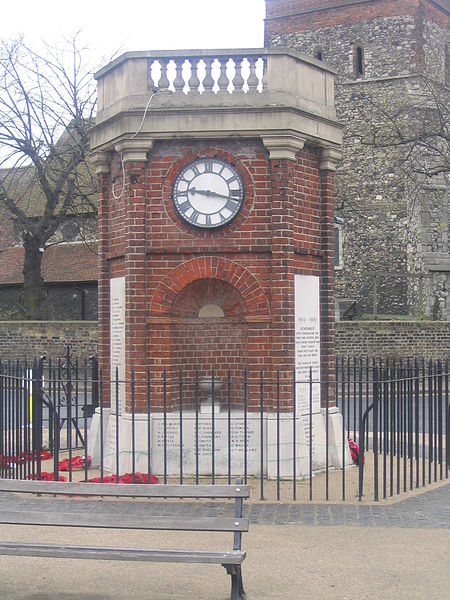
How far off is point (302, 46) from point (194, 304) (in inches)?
1312

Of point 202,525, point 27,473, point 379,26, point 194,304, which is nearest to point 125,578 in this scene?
point 202,525

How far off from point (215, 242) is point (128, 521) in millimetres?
5832

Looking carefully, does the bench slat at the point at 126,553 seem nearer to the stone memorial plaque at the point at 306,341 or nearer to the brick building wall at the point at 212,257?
the brick building wall at the point at 212,257

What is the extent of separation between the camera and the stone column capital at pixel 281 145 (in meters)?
11.2

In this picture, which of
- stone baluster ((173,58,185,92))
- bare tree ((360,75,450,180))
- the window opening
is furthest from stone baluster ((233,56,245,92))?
the window opening

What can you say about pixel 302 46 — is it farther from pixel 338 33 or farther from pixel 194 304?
pixel 194 304

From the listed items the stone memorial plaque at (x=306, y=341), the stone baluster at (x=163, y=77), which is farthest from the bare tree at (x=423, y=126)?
the stone baluster at (x=163, y=77)

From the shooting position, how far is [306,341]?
1174 cm

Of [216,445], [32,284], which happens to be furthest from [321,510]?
[32,284]

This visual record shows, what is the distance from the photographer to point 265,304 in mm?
11359

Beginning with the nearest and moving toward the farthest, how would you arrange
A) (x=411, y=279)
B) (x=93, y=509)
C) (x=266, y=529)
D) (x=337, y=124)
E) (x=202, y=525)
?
1. (x=202, y=525)
2. (x=266, y=529)
3. (x=93, y=509)
4. (x=337, y=124)
5. (x=411, y=279)

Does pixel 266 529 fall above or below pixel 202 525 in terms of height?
below

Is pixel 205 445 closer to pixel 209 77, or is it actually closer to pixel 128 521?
pixel 209 77

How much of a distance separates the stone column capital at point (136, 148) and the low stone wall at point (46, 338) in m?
19.6
